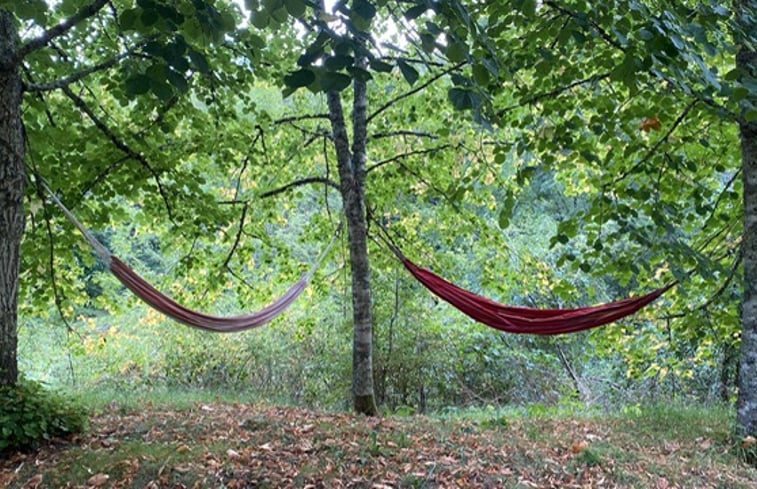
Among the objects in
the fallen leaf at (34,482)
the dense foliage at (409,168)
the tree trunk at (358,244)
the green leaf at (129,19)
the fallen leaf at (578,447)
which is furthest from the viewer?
the tree trunk at (358,244)

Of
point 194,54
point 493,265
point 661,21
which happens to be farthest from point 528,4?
point 493,265

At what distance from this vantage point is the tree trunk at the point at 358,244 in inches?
148

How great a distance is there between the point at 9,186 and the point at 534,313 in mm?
2873

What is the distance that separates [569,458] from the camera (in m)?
2.45

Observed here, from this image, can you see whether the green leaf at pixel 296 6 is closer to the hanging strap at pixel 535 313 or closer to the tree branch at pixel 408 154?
the hanging strap at pixel 535 313

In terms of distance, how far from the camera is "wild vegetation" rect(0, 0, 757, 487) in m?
1.53

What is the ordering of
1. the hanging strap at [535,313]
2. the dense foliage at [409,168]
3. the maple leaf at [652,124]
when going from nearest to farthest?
1. the dense foliage at [409,168]
2. the maple leaf at [652,124]
3. the hanging strap at [535,313]

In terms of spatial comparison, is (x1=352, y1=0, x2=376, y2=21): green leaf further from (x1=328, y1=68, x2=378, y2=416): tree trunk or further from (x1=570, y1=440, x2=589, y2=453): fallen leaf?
(x1=328, y1=68, x2=378, y2=416): tree trunk

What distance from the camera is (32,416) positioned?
92.0 inches

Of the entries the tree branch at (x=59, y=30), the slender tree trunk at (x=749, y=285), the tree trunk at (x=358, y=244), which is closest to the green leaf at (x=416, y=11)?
the tree branch at (x=59, y=30)

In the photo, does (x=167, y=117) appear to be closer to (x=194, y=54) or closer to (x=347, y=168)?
(x=347, y=168)

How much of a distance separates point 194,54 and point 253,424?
85.4 inches

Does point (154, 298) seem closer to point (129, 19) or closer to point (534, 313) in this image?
point (129, 19)

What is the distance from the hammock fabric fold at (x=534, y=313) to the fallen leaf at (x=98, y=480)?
224 centimetres
